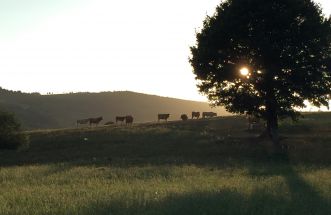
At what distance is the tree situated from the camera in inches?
1975

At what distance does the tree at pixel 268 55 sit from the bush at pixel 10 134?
19.2m

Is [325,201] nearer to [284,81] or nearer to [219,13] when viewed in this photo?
[284,81]

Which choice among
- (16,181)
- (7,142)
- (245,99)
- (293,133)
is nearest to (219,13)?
(245,99)

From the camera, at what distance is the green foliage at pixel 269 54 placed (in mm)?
50156

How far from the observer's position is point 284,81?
5112 centimetres

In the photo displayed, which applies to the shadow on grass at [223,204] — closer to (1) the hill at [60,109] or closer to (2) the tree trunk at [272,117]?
(2) the tree trunk at [272,117]

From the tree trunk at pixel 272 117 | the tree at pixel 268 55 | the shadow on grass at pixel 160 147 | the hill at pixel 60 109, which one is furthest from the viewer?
the hill at pixel 60 109

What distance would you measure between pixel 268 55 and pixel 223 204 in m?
34.8

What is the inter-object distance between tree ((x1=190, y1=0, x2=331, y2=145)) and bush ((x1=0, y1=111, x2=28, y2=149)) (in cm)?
1924

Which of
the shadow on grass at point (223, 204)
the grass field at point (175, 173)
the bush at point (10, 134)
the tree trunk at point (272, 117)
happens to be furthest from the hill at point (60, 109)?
the shadow on grass at point (223, 204)

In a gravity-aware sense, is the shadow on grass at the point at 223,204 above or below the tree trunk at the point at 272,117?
below

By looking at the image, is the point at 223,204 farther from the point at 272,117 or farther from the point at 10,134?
the point at 10,134

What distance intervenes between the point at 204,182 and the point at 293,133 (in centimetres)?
3951

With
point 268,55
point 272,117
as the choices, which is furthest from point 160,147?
point 268,55
